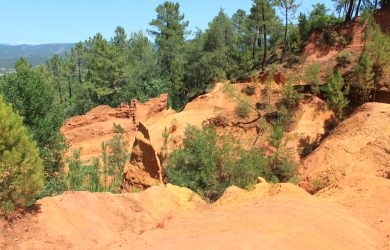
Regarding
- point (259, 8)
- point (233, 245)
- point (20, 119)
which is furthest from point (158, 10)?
point (233, 245)

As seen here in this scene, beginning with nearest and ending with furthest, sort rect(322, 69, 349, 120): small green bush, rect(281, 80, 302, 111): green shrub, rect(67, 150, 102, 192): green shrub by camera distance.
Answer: rect(67, 150, 102, 192): green shrub < rect(322, 69, 349, 120): small green bush < rect(281, 80, 302, 111): green shrub

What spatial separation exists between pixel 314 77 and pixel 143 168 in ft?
54.2

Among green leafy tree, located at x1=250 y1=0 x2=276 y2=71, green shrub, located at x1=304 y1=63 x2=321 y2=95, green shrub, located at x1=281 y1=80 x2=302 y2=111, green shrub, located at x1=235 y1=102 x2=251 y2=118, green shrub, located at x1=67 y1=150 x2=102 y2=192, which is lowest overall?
green shrub, located at x1=67 y1=150 x2=102 y2=192

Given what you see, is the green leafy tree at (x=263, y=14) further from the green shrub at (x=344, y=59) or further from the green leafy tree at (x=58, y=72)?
the green leafy tree at (x=58, y=72)

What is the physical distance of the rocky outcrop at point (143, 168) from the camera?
881 inches

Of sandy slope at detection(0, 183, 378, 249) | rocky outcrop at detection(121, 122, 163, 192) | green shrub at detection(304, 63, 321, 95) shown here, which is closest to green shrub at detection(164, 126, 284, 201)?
rocky outcrop at detection(121, 122, 163, 192)

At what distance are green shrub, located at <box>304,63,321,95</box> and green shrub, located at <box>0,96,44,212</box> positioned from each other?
23271mm

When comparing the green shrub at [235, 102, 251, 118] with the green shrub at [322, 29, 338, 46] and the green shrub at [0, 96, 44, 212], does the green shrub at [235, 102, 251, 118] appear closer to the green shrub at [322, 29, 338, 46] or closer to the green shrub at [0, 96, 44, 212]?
the green shrub at [322, 29, 338, 46]

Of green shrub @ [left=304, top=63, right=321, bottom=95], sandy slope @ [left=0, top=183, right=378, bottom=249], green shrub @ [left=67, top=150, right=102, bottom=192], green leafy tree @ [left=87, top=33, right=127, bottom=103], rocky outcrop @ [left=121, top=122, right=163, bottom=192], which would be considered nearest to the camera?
sandy slope @ [left=0, top=183, right=378, bottom=249]

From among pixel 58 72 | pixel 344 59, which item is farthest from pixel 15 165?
pixel 58 72

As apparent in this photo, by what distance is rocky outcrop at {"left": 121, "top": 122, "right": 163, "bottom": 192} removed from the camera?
22375mm

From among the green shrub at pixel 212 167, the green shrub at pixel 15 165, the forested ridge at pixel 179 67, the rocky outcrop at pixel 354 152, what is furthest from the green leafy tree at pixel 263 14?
the green shrub at pixel 15 165

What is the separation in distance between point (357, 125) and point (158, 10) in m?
34.5

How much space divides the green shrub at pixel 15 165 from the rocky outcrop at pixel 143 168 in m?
8.76
